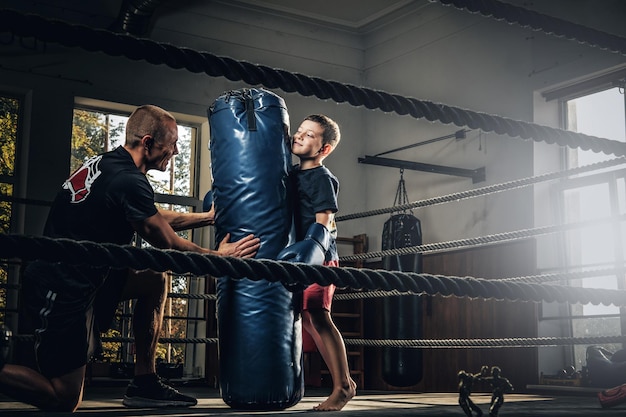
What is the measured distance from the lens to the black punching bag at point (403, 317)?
6.21m

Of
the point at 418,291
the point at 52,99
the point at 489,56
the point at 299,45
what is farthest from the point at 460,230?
the point at 418,291

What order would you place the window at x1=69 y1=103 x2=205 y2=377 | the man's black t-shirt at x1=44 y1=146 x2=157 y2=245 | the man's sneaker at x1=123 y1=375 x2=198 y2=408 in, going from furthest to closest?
1. the window at x1=69 y1=103 x2=205 y2=377
2. the man's sneaker at x1=123 y1=375 x2=198 y2=408
3. the man's black t-shirt at x1=44 y1=146 x2=157 y2=245

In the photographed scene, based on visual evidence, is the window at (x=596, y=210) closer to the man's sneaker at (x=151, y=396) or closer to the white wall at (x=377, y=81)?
the white wall at (x=377, y=81)

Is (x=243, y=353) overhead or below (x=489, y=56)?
below

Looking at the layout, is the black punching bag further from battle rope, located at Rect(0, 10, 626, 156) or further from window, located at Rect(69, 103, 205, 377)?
battle rope, located at Rect(0, 10, 626, 156)

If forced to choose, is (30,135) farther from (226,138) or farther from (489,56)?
(226,138)

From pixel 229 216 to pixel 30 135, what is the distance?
4452mm

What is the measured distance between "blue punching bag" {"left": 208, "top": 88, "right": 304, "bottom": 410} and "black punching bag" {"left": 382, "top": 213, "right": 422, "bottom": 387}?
161 inches

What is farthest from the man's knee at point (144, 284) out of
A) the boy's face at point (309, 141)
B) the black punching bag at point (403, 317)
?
the black punching bag at point (403, 317)

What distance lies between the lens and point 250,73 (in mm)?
1096

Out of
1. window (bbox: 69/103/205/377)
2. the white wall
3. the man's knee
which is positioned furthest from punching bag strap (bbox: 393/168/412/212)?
the man's knee

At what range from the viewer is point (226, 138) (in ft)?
7.02

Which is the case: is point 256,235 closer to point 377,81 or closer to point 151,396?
point 151,396

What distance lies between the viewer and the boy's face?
8.14 ft
